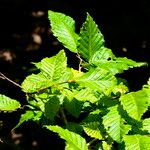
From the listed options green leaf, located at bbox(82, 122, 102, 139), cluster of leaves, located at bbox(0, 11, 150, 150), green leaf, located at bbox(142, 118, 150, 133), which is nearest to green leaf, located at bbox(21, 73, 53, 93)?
cluster of leaves, located at bbox(0, 11, 150, 150)

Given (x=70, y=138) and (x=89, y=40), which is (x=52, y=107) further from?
(x=89, y=40)

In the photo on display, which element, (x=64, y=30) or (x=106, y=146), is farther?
(x=64, y=30)

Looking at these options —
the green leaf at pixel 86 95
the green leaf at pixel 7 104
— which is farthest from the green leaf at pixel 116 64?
the green leaf at pixel 7 104

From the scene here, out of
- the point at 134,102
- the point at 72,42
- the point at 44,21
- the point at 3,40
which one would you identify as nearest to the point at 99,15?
the point at 44,21

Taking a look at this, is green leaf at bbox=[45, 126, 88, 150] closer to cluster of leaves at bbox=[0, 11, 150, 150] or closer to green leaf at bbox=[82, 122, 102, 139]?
cluster of leaves at bbox=[0, 11, 150, 150]

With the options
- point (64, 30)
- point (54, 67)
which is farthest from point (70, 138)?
point (64, 30)

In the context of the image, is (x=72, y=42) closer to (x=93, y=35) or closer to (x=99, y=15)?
(x=93, y=35)

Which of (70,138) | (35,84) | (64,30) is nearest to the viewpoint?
(70,138)
